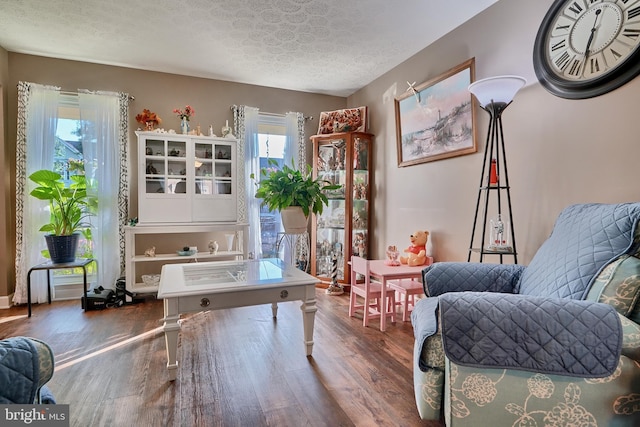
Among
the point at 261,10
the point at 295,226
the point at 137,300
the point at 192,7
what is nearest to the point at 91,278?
the point at 137,300

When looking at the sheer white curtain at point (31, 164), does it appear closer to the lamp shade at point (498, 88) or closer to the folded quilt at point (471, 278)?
the folded quilt at point (471, 278)

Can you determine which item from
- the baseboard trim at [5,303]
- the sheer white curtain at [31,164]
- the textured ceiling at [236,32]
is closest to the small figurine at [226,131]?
the textured ceiling at [236,32]

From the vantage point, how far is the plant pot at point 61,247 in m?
3.04

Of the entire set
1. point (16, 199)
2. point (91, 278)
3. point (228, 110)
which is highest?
point (228, 110)

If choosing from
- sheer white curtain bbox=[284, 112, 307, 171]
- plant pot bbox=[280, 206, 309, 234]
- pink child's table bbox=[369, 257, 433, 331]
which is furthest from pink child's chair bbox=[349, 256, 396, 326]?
sheer white curtain bbox=[284, 112, 307, 171]

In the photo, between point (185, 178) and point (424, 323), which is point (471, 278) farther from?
point (185, 178)

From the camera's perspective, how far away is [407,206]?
336 cm

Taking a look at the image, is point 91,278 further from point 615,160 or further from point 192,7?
point 615,160

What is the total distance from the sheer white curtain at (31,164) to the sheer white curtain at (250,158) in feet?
6.30

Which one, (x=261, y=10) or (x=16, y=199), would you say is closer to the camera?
(x=261, y=10)

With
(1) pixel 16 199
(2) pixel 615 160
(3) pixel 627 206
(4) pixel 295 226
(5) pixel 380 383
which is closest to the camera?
(3) pixel 627 206

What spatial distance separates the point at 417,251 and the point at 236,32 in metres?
2.58

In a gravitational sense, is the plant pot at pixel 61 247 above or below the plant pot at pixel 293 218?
below

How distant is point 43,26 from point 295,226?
2811 millimetres
